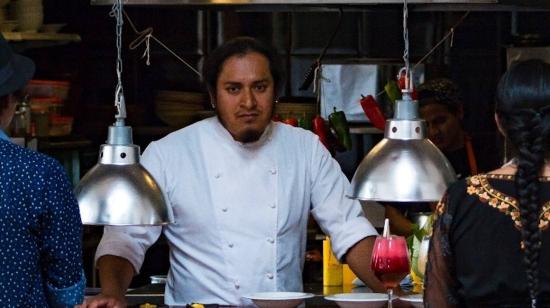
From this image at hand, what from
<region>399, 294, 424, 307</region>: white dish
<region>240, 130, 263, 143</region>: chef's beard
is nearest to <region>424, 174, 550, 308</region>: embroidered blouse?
<region>399, 294, 424, 307</region>: white dish

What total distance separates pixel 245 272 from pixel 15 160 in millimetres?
1524

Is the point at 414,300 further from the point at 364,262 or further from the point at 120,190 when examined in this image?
Answer: the point at 120,190

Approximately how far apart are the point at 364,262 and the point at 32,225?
166 cm

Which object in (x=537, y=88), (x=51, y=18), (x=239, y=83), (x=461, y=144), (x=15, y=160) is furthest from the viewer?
(x=51, y=18)

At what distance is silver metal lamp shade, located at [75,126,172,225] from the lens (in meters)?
3.89

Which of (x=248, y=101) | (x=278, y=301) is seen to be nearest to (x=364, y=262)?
(x=278, y=301)

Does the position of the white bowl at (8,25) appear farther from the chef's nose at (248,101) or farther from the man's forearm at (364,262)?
the man's forearm at (364,262)

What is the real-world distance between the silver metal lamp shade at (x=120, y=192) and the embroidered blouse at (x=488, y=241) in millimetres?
1046

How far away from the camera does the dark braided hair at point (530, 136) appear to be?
3.09 meters

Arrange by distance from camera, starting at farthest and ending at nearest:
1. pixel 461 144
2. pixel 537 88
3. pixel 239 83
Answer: pixel 461 144
pixel 239 83
pixel 537 88

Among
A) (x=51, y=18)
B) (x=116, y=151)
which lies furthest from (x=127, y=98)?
(x=116, y=151)

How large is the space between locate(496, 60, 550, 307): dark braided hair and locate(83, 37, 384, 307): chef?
1.70 meters

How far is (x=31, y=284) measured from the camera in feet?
11.5

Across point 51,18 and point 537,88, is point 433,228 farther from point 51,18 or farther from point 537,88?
point 51,18
